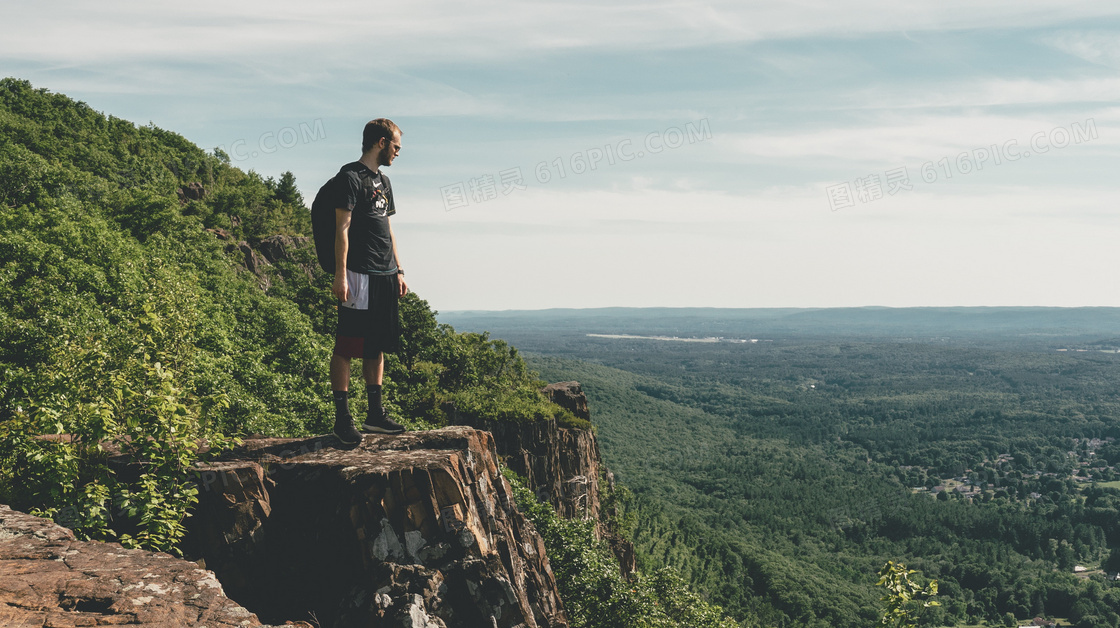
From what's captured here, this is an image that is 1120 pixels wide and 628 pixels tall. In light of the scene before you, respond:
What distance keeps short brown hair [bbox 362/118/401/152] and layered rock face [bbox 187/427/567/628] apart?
12.1ft

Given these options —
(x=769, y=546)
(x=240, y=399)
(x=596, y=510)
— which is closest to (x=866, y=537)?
(x=769, y=546)

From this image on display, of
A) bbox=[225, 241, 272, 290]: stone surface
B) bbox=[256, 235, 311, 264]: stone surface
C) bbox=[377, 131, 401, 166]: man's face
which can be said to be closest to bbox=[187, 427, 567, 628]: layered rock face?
bbox=[377, 131, 401, 166]: man's face

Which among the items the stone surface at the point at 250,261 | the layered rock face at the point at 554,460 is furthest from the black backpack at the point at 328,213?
the stone surface at the point at 250,261

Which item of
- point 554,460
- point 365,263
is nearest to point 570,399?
point 554,460

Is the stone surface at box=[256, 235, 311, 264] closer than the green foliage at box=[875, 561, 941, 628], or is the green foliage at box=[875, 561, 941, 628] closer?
the green foliage at box=[875, 561, 941, 628]

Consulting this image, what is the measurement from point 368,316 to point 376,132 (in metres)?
2.17

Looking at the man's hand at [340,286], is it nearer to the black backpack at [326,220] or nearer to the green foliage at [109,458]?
the black backpack at [326,220]

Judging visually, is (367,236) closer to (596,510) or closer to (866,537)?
(596,510)

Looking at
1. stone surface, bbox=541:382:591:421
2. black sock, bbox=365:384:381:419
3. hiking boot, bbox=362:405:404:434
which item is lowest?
stone surface, bbox=541:382:591:421

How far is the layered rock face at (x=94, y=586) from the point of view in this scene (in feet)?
15.0

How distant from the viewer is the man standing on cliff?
761cm

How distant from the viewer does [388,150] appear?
8.01 meters

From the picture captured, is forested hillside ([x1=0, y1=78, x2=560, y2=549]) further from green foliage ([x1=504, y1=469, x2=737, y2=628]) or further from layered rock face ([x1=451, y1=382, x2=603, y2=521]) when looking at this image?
green foliage ([x1=504, y1=469, x2=737, y2=628])

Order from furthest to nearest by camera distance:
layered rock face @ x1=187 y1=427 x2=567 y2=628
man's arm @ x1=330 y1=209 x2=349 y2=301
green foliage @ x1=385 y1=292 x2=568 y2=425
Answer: green foliage @ x1=385 y1=292 x2=568 y2=425
man's arm @ x1=330 y1=209 x2=349 y2=301
layered rock face @ x1=187 y1=427 x2=567 y2=628
